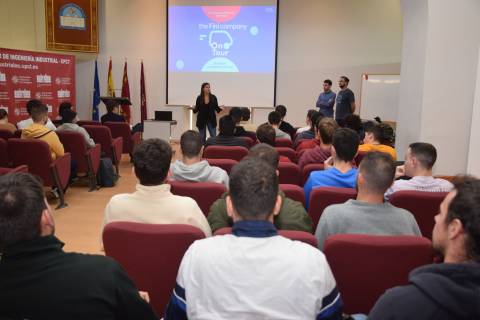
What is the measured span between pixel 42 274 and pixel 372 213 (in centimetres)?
153

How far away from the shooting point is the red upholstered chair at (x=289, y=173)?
13.3 ft

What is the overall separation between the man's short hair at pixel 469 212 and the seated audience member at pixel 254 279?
0.42m

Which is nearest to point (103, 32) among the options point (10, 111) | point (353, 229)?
point (10, 111)

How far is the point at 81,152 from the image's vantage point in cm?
624

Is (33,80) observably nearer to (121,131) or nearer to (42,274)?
(121,131)

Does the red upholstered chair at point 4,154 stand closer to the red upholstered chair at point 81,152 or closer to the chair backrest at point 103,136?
the red upholstered chair at point 81,152

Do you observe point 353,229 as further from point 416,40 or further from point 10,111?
point 10,111

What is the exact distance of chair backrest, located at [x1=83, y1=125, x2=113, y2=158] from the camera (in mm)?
7059

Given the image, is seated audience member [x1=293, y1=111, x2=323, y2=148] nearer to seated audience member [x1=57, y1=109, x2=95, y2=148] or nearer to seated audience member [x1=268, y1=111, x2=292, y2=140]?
seated audience member [x1=268, y1=111, x2=292, y2=140]

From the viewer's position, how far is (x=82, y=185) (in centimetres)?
681

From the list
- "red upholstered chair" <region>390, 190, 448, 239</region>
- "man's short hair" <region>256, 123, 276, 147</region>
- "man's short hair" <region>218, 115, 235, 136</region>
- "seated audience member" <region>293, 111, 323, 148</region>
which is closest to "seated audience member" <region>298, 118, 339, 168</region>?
"man's short hair" <region>256, 123, 276, 147</region>

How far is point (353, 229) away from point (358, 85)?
887 centimetres

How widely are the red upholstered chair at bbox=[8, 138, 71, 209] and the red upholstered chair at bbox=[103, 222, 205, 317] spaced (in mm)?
3593

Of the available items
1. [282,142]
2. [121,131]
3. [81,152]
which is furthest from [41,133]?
[282,142]
